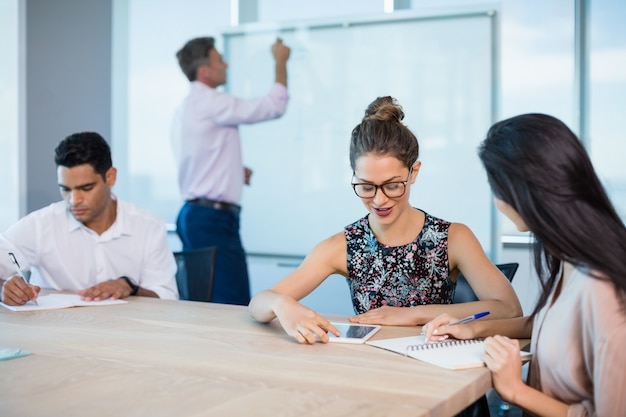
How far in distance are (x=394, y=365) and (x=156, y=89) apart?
396cm

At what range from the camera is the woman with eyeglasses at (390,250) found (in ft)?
7.13

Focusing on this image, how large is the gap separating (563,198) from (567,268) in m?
0.23

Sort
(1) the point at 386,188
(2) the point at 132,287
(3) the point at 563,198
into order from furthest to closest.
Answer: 1. (2) the point at 132,287
2. (1) the point at 386,188
3. (3) the point at 563,198

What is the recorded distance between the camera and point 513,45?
422 centimetres

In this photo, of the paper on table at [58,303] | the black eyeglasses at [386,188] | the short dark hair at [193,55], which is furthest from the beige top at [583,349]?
the short dark hair at [193,55]

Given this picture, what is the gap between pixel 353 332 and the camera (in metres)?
1.93

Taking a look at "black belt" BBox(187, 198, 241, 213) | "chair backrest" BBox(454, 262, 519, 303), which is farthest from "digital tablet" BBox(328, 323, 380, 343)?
"black belt" BBox(187, 198, 241, 213)

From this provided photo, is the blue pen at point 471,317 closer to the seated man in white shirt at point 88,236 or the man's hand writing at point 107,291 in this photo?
the man's hand writing at point 107,291

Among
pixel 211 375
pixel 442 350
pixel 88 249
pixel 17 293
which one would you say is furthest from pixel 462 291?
pixel 88 249

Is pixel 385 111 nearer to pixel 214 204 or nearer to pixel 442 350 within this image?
pixel 442 350

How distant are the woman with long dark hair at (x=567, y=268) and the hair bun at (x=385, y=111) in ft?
2.34

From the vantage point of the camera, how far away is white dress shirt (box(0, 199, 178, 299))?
3025 mm

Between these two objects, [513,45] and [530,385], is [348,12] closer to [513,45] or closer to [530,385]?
[513,45]

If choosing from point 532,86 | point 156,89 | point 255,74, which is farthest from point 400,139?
point 156,89
